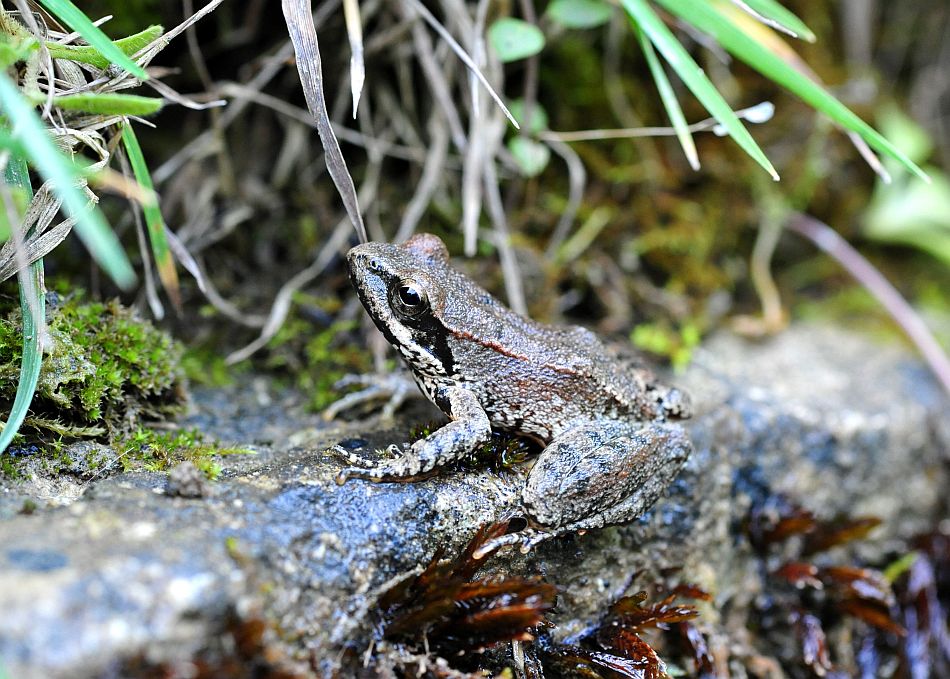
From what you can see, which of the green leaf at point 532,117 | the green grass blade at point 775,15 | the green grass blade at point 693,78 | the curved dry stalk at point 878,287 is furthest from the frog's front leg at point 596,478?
the curved dry stalk at point 878,287

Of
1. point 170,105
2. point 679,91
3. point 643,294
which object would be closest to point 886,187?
point 679,91

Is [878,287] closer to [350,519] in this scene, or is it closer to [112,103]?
[350,519]

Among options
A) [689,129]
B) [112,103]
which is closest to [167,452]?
[112,103]

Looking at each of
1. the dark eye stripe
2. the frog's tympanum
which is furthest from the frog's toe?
the dark eye stripe

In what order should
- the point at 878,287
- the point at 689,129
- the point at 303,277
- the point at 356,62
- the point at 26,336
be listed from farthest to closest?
the point at 878,287
the point at 303,277
the point at 689,129
the point at 356,62
the point at 26,336

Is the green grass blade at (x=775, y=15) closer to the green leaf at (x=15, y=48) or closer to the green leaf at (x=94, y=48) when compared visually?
the green leaf at (x=94, y=48)

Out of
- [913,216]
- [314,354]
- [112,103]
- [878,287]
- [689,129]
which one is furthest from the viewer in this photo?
[913,216]

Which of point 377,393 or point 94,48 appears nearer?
point 94,48

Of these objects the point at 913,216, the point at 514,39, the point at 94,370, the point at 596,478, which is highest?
the point at 514,39
